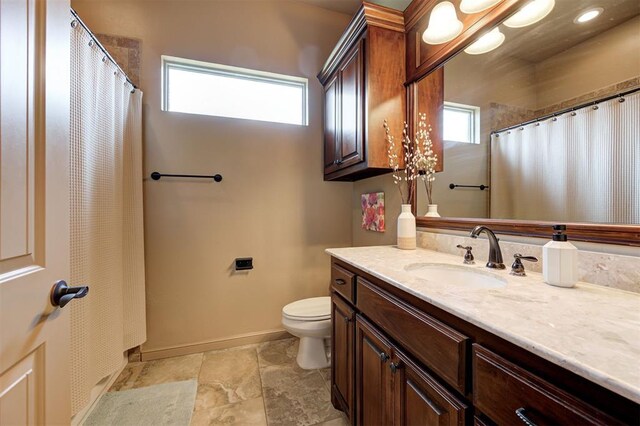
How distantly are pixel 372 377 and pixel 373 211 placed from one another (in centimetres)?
121

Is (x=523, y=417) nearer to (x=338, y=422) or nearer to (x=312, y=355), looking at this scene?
(x=338, y=422)

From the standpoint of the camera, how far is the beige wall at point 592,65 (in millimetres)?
799

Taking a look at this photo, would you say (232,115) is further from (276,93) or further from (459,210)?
(459,210)

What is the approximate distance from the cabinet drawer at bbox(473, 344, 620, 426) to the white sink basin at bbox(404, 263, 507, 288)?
437 mm

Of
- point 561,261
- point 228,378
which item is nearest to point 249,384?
point 228,378

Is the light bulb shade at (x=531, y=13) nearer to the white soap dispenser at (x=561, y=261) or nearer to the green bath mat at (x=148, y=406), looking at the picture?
the white soap dispenser at (x=561, y=261)

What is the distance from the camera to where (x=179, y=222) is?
2.00 meters

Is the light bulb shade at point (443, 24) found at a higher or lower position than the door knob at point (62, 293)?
higher

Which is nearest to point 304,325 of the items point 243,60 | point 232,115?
point 232,115

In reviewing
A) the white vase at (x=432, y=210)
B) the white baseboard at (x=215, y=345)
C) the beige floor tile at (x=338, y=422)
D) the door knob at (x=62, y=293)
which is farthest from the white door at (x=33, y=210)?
the white vase at (x=432, y=210)

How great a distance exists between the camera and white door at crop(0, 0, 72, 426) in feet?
1.94

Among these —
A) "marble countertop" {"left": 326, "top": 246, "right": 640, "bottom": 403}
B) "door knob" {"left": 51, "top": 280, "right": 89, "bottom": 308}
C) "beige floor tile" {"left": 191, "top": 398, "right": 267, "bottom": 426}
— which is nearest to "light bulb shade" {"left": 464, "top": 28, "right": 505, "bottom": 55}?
"marble countertop" {"left": 326, "top": 246, "right": 640, "bottom": 403}

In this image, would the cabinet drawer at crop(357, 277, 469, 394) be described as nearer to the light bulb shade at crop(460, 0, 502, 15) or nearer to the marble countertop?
the marble countertop

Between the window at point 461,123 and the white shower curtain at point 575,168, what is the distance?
0.16 meters
